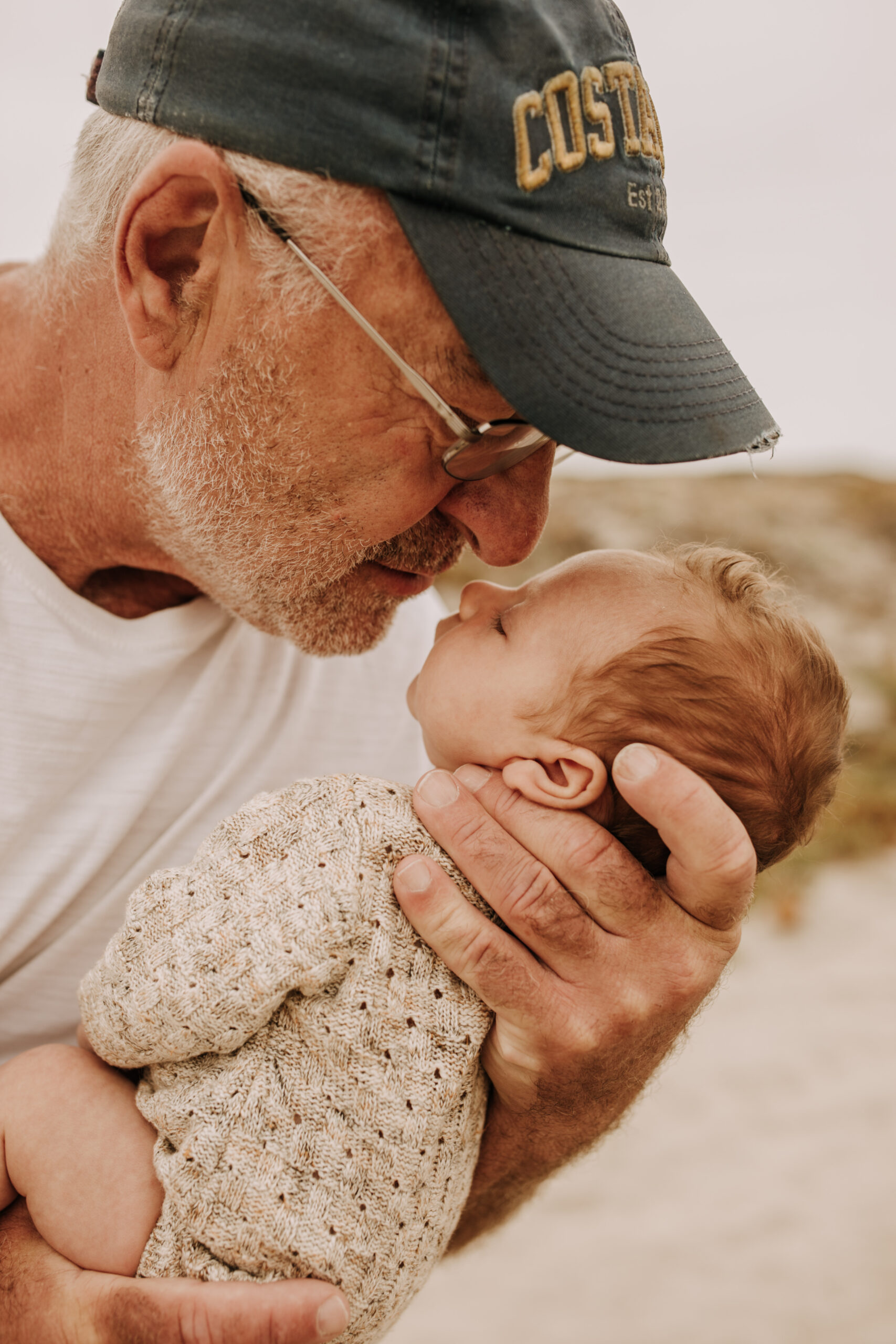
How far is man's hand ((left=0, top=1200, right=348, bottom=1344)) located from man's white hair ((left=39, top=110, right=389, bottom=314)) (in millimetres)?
1571

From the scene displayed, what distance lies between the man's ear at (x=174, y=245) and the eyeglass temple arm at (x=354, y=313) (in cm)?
4

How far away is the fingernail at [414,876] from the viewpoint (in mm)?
1685

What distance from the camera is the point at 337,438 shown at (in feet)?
6.16

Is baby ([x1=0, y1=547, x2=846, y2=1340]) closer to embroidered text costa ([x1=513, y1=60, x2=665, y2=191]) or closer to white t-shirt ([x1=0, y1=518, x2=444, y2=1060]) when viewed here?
white t-shirt ([x1=0, y1=518, x2=444, y2=1060])

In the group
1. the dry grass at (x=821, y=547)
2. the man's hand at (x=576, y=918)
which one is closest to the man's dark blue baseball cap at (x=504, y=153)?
the man's hand at (x=576, y=918)

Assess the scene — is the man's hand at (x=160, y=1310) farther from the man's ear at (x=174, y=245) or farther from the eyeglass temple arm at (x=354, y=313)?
the man's ear at (x=174, y=245)

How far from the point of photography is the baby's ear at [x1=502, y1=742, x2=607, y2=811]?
1.78 m

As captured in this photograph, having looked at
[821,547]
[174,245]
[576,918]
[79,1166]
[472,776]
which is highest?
[174,245]

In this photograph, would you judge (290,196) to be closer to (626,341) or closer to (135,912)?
(626,341)

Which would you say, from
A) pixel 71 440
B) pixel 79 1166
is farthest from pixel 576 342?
pixel 79 1166

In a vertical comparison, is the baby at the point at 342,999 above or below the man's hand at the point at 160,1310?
above

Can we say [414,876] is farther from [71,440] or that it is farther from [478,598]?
[71,440]

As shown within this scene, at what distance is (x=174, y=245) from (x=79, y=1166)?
1.56 meters

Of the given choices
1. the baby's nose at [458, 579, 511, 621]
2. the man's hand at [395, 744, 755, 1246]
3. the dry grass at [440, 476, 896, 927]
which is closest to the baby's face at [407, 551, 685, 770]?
the baby's nose at [458, 579, 511, 621]
